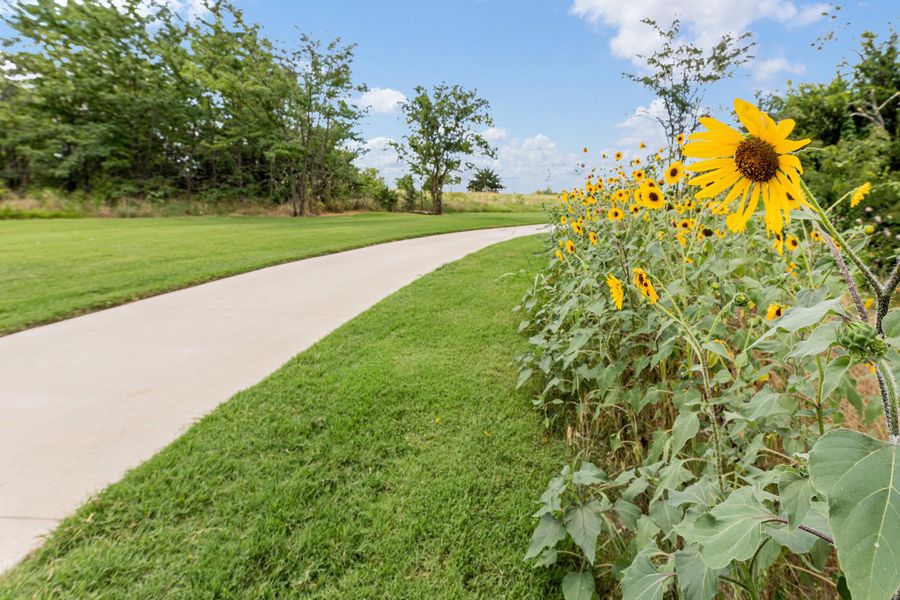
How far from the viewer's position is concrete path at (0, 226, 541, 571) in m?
1.44

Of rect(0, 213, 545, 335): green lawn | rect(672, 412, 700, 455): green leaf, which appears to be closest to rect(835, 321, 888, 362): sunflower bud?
rect(672, 412, 700, 455): green leaf

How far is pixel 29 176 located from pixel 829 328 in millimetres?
20038

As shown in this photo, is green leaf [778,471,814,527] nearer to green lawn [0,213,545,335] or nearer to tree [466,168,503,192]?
green lawn [0,213,545,335]

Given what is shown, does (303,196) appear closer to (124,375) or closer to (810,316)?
(124,375)

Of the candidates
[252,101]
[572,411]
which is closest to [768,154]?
[572,411]

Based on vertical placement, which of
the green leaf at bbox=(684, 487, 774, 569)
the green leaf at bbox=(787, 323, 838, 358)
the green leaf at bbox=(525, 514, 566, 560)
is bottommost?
the green leaf at bbox=(525, 514, 566, 560)

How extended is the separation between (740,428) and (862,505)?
31.5 inches

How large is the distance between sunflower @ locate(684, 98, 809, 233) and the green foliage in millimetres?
15564

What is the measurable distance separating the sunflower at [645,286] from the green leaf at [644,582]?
0.67 m

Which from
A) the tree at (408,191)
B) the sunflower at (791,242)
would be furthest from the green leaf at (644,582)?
the tree at (408,191)

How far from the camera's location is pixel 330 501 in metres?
1.48

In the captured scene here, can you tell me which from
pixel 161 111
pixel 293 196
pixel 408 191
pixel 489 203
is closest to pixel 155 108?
pixel 161 111

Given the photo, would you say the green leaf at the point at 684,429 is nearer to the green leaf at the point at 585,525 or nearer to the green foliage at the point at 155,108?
the green leaf at the point at 585,525

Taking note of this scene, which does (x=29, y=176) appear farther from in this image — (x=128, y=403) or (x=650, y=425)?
(x=650, y=425)
